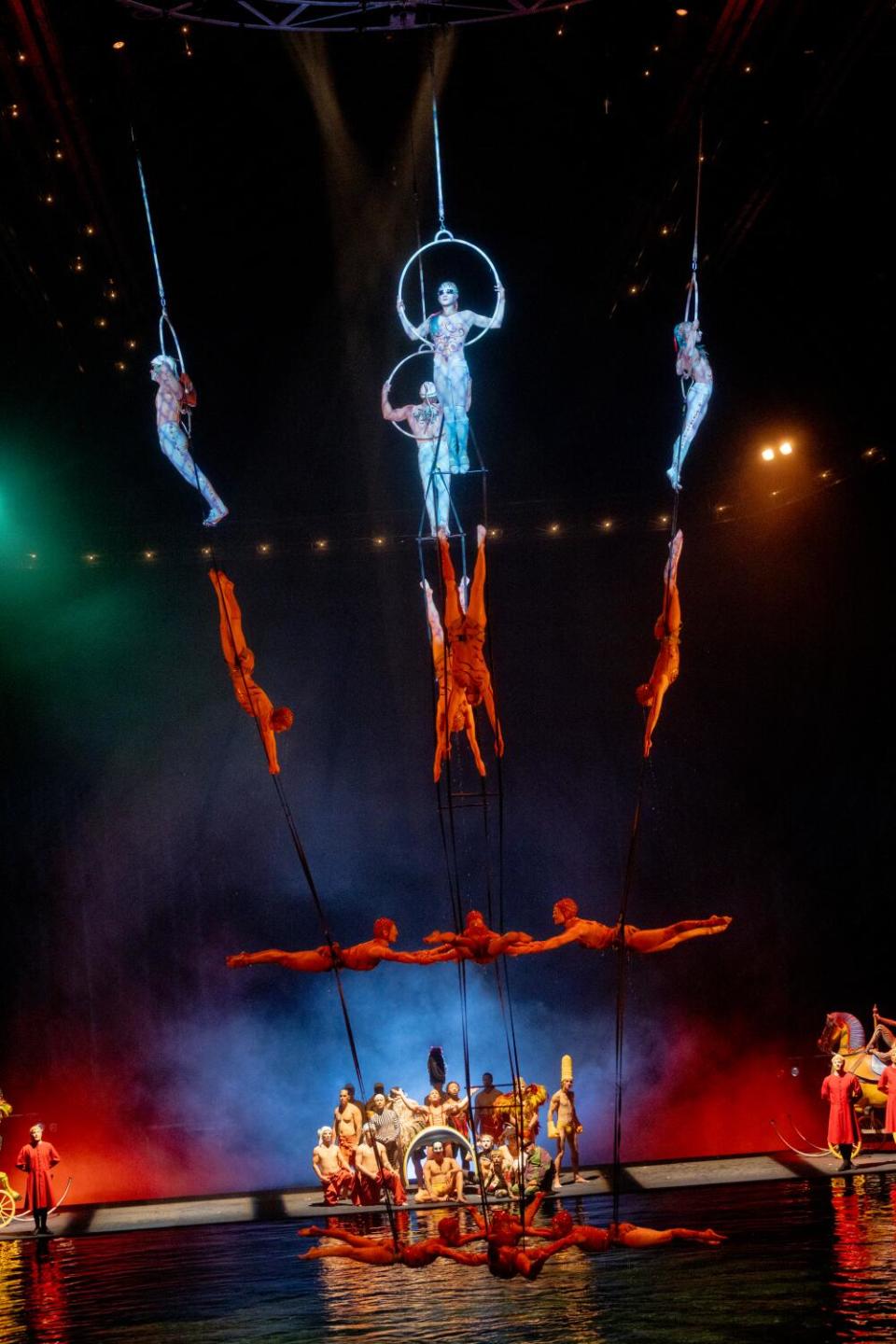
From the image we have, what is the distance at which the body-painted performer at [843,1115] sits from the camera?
11.7 metres

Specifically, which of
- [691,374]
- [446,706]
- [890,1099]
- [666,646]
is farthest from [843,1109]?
[691,374]

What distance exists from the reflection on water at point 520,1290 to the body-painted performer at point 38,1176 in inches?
30.4

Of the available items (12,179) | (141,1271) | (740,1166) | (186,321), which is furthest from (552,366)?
(141,1271)

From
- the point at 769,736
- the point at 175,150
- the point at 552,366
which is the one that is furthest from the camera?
the point at 769,736

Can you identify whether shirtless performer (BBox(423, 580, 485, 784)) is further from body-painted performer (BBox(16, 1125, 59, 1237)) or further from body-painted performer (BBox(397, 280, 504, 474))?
body-painted performer (BBox(16, 1125, 59, 1237))

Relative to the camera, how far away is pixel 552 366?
13.8m

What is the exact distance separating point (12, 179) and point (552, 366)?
19.7 feet

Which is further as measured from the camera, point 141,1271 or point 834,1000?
point 834,1000

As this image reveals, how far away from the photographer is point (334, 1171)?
Answer: 1220cm

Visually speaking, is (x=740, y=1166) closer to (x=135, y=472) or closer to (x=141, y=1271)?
(x=141, y=1271)

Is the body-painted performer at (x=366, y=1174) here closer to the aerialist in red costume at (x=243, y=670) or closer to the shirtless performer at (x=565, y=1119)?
the shirtless performer at (x=565, y=1119)

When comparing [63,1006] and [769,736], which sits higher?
[769,736]

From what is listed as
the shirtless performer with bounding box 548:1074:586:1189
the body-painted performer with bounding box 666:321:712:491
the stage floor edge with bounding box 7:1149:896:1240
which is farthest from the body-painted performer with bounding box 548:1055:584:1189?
the body-painted performer with bounding box 666:321:712:491

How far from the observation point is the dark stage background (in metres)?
13.1
